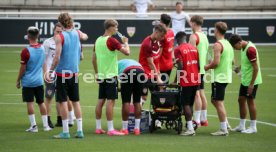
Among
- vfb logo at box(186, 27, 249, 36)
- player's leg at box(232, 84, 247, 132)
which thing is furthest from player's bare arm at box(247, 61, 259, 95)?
vfb logo at box(186, 27, 249, 36)

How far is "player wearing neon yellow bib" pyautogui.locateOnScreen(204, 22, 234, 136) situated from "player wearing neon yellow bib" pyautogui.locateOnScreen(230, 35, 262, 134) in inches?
8.9

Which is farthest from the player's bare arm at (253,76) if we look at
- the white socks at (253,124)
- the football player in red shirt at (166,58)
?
the football player in red shirt at (166,58)

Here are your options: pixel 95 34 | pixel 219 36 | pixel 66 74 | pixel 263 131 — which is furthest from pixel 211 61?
pixel 95 34

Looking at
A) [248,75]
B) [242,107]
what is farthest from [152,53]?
[242,107]

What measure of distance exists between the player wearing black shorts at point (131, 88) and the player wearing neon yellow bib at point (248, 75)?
1960 millimetres

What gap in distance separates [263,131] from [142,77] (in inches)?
107

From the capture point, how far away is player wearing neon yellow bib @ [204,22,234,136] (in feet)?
54.2

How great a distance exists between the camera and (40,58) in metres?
16.8

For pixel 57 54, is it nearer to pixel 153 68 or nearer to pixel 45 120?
pixel 45 120

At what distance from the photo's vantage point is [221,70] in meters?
16.7

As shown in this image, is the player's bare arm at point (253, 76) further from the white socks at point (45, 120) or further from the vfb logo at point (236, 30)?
the vfb logo at point (236, 30)

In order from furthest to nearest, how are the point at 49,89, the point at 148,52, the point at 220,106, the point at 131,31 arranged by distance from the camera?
the point at 131,31, the point at 49,89, the point at 148,52, the point at 220,106

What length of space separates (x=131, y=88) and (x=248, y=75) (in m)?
2.36

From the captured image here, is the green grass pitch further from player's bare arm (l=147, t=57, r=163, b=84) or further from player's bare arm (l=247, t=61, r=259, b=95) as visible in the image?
player's bare arm (l=147, t=57, r=163, b=84)
